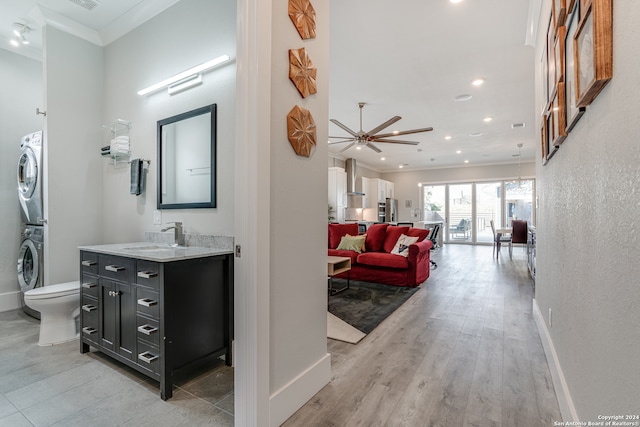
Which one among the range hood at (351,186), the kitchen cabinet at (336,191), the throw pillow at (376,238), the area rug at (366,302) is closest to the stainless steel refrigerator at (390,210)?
the range hood at (351,186)

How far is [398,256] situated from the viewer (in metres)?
4.56

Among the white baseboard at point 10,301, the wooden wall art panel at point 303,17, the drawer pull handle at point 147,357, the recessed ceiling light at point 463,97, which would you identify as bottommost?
the white baseboard at point 10,301

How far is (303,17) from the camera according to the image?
5.73 feet

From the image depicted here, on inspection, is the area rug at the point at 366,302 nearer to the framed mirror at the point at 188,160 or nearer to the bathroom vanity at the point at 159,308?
the bathroom vanity at the point at 159,308

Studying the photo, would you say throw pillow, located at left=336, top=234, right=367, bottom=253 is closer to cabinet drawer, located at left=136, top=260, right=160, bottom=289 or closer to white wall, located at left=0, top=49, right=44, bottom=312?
cabinet drawer, located at left=136, top=260, right=160, bottom=289

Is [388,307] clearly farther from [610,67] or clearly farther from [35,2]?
[35,2]

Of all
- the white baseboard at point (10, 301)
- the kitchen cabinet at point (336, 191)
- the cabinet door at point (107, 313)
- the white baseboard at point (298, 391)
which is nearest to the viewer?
the white baseboard at point (298, 391)

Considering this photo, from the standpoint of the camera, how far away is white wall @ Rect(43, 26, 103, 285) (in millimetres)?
2992

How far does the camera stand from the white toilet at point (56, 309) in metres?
2.41

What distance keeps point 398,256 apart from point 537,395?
280 cm

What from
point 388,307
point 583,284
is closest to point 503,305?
point 388,307

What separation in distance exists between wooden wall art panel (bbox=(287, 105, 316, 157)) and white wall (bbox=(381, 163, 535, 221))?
33.9 feet

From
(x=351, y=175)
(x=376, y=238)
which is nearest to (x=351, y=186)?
(x=351, y=175)

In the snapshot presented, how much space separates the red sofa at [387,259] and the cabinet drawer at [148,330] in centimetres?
320
